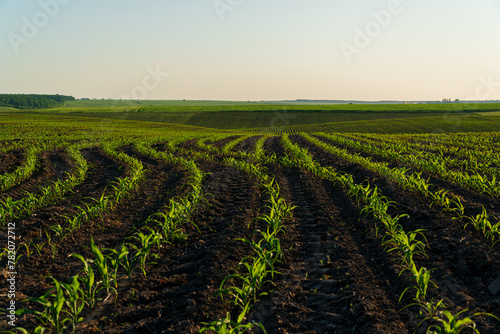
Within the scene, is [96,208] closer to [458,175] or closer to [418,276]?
[418,276]

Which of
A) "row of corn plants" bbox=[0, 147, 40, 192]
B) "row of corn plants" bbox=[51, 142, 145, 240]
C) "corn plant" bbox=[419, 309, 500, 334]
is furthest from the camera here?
"row of corn plants" bbox=[0, 147, 40, 192]

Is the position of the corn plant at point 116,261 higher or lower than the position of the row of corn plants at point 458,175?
lower

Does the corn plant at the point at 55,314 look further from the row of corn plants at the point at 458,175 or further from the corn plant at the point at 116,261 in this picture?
the row of corn plants at the point at 458,175

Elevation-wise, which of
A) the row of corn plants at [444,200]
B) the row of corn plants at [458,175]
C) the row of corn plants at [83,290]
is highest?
the row of corn plants at [458,175]

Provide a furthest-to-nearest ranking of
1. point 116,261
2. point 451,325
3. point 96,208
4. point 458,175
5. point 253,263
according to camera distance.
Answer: point 458,175
point 96,208
point 116,261
point 253,263
point 451,325

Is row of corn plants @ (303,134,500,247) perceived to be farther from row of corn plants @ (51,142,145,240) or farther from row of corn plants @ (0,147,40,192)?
row of corn plants @ (0,147,40,192)

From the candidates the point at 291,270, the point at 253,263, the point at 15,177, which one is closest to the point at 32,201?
the point at 15,177

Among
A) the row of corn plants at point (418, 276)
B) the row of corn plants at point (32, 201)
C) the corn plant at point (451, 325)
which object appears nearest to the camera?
the corn plant at point (451, 325)

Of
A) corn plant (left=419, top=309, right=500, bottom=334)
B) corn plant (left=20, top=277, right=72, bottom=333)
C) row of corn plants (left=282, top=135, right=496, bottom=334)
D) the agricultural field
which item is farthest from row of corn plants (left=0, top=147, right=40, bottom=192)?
corn plant (left=419, top=309, right=500, bottom=334)

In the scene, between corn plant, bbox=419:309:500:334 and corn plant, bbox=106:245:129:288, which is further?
corn plant, bbox=106:245:129:288

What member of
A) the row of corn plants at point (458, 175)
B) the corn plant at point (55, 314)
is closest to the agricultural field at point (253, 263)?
the corn plant at point (55, 314)

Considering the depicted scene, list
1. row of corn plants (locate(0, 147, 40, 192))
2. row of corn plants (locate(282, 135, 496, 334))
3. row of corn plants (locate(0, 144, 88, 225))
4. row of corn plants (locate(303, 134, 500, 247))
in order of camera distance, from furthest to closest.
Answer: row of corn plants (locate(0, 147, 40, 192)) → row of corn plants (locate(0, 144, 88, 225)) → row of corn plants (locate(303, 134, 500, 247)) → row of corn plants (locate(282, 135, 496, 334))

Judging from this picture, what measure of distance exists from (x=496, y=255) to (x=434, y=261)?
857mm

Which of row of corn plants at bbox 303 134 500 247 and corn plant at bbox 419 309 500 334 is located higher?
row of corn plants at bbox 303 134 500 247
